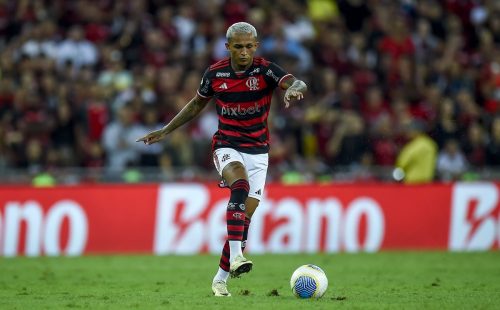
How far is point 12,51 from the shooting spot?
69.2 ft

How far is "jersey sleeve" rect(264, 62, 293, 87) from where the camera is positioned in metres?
10.7

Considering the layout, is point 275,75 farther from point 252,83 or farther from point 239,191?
point 239,191

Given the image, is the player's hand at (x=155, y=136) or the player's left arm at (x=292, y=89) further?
the player's hand at (x=155, y=136)

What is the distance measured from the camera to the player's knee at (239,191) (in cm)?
1044

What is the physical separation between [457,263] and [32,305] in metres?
8.16

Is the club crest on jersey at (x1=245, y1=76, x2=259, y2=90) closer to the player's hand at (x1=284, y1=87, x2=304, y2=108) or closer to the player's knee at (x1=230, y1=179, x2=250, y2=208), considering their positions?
the player's hand at (x1=284, y1=87, x2=304, y2=108)

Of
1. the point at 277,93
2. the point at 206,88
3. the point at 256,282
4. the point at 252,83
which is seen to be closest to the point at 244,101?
the point at 252,83

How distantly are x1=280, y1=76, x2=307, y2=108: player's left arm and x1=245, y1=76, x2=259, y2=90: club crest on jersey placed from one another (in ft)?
1.13

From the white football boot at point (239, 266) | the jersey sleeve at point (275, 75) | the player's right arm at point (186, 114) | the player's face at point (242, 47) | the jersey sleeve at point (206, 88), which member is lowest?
the white football boot at point (239, 266)

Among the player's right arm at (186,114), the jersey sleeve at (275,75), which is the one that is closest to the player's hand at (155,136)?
the player's right arm at (186,114)

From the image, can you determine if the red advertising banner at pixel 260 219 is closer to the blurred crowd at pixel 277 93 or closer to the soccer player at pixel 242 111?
the blurred crowd at pixel 277 93

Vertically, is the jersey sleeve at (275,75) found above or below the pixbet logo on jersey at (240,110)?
above

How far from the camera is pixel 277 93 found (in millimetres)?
21391

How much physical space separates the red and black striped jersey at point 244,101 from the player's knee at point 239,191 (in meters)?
0.50
